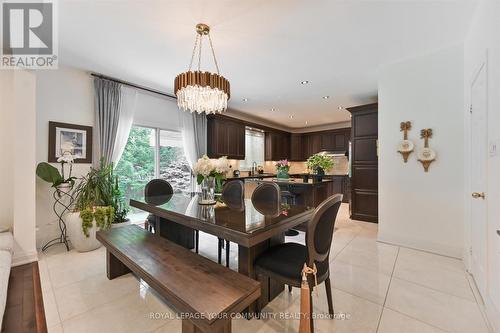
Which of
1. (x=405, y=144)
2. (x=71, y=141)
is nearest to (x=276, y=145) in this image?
(x=405, y=144)

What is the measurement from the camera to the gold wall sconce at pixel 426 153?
2.87 m

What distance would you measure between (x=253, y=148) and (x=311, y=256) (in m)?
5.58

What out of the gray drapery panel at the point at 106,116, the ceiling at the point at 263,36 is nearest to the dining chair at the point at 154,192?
the gray drapery panel at the point at 106,116

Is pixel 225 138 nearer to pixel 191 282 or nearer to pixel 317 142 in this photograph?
pixel 317 142

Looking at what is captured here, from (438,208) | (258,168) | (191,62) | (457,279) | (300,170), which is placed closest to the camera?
(457,279)

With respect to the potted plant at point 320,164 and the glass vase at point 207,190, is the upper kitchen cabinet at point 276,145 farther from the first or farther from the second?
the glass vase at point 207,190

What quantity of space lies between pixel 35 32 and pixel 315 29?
3168 millimetres

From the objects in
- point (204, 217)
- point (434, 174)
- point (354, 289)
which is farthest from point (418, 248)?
point (204, 217)

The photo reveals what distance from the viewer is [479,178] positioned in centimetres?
198

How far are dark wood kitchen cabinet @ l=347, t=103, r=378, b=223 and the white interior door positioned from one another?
2.02 metres

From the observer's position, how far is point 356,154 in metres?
4.57

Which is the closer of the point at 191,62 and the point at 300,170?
the point at 191,62

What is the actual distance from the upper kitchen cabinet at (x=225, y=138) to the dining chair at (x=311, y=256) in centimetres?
379

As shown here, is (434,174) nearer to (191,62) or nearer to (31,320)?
(191,62)
